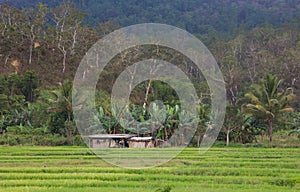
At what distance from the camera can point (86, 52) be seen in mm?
34531

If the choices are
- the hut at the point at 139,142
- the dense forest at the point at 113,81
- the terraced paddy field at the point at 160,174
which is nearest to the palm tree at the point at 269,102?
the dense forest at the point at 113,81

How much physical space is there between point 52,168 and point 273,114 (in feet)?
36.9

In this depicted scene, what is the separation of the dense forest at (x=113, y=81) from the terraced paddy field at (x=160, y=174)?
4.75m

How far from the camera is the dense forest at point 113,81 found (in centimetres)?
2108

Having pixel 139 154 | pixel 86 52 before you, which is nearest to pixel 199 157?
pixel 139 154

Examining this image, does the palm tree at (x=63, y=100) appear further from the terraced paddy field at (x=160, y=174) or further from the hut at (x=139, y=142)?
the terraced paddy field at (x=160, y=174)

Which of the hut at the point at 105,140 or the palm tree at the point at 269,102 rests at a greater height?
the palm tree at the point at 269,102

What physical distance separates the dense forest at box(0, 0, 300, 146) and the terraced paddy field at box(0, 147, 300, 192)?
4.75 metres

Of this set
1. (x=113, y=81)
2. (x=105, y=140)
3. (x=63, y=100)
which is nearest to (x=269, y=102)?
(x=105, y=140)

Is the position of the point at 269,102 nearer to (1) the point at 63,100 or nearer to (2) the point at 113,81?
(1) the point at 63,100

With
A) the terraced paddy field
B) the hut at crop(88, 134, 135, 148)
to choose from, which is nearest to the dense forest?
the hut at crop(88, 134, 135, 148)

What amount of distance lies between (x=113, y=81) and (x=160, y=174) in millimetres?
22568

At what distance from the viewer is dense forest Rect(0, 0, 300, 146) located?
2108 centimetres

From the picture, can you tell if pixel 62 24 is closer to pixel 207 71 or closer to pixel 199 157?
pixel 207 71
